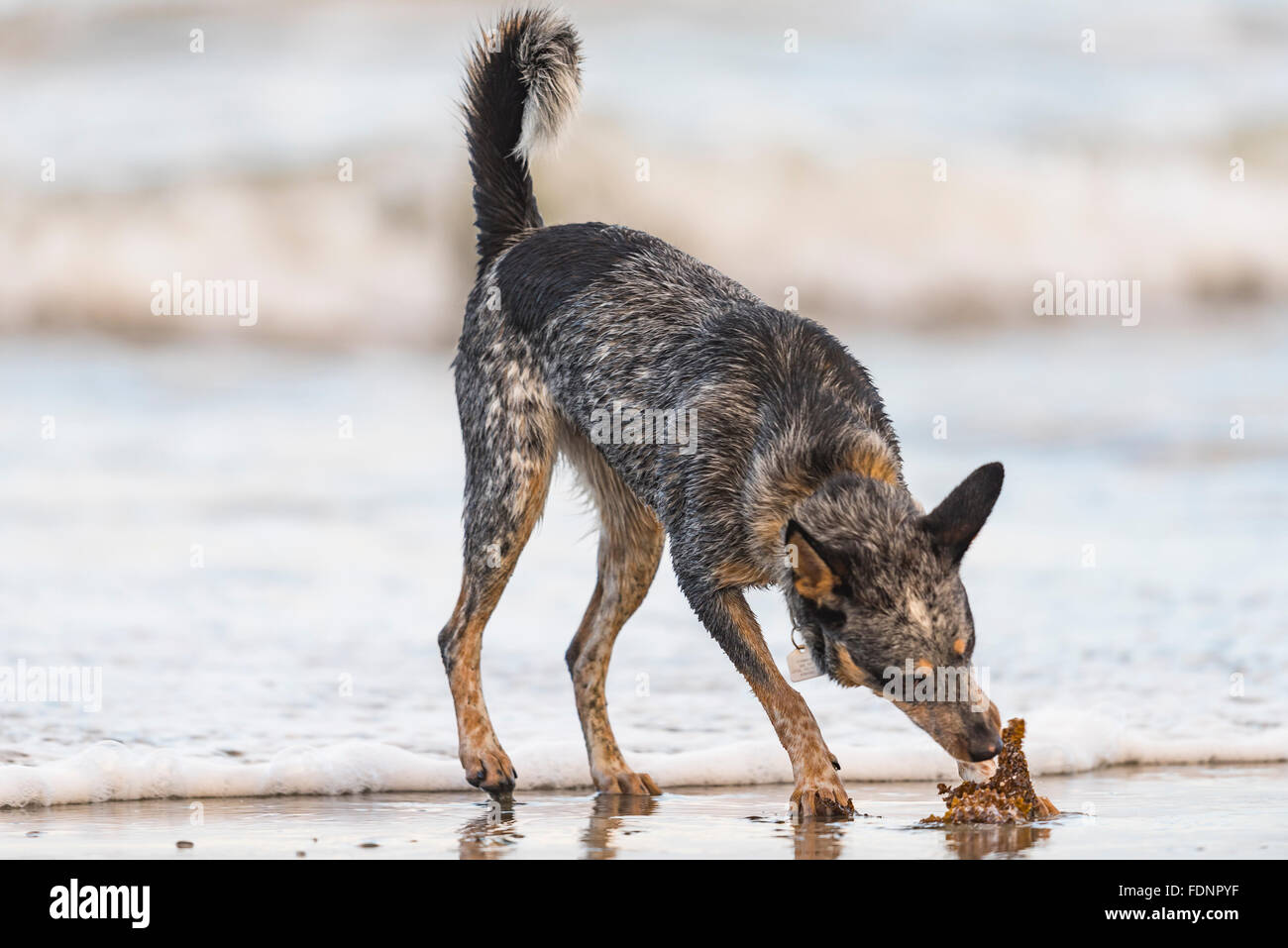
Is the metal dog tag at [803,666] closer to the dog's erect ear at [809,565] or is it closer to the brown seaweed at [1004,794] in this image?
the dog's erect ear at [809,565]

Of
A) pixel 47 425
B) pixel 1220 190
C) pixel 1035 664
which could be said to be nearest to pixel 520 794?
pixel 1035 664

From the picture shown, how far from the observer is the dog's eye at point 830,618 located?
5.21m

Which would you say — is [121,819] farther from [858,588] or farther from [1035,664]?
[1035,664]

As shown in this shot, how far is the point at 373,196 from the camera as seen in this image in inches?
723

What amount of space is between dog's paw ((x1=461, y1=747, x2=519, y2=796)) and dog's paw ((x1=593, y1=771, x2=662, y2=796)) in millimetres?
387

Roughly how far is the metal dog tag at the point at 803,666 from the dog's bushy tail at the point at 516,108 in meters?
2.82

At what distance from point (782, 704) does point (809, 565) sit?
0.79 m

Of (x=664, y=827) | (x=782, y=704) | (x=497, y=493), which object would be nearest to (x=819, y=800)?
(x=782, y=704)

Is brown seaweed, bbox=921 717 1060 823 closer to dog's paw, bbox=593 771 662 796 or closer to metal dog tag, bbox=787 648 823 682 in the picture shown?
metal dog tag, bbox=787 648 823 682

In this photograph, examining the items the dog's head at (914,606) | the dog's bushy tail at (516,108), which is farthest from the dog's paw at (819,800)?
the dog's bushy tail at (516,108)

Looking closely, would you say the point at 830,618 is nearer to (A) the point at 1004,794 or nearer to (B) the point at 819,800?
(B) the point at 819,800

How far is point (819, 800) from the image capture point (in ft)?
18.0

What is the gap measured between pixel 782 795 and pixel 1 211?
14.3 metres

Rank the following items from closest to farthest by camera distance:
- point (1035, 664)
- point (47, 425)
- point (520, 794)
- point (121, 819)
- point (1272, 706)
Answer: point (121, 819) < point (520, 794) < point (1272, 706) < point (1035, 664) < point (47, 425)
